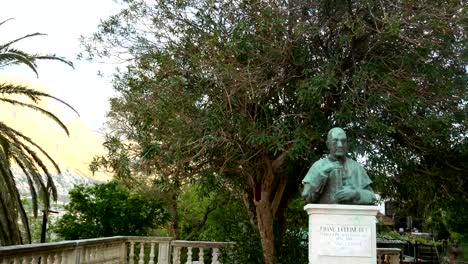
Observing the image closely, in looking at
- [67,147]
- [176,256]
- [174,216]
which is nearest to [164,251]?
[176,256]

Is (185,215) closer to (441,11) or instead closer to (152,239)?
(152,239)

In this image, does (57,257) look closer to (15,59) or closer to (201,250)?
(201,250)

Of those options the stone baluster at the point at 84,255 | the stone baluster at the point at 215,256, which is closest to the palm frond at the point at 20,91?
the stone baluster at the point at 84,255

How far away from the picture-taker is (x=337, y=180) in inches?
221

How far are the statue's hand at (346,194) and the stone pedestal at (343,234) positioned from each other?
13 centimetres

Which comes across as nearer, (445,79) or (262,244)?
(445,79)

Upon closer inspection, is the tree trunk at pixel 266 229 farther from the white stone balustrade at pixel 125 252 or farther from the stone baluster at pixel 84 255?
the stone baluster at pixel 84 255

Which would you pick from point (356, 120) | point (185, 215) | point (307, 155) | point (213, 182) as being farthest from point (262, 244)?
point (185, 215)

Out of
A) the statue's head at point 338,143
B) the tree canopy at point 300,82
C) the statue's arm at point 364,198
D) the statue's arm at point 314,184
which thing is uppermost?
the tree canopy at point 300,82

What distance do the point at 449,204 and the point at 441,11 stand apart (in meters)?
4.75

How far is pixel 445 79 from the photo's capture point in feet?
24.7

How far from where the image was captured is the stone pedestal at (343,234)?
17.7 feet

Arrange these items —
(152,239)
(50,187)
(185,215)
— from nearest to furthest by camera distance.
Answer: (152,239) → (50,187) → (185,215)

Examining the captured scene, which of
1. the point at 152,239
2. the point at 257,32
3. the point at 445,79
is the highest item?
the point at 257,32
